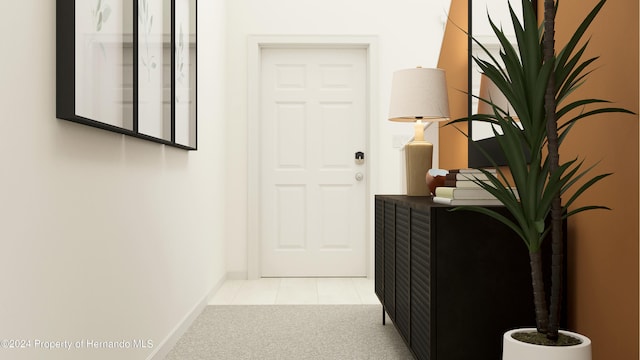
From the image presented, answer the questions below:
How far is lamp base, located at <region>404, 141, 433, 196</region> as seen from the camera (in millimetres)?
3027

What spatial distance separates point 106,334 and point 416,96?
1.79 meters

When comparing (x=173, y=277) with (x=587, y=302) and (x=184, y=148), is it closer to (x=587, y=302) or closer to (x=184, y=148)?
(x=184, y=148)

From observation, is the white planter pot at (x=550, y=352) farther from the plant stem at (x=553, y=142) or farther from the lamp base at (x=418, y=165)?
the lamp base at (x=418, y=165)

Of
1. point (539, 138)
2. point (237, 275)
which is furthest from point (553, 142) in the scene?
point (237, 275)

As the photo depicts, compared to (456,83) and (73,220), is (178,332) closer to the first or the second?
(73,220)

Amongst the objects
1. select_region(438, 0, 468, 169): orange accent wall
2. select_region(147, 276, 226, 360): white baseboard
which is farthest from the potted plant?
select_region(147, 276, 226, 360): white baseboard

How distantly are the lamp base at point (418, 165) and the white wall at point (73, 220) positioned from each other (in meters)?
1.21

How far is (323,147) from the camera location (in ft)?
16.6

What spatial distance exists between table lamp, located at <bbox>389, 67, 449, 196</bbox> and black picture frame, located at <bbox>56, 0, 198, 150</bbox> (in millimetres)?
1154

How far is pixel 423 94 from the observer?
3.04 metres

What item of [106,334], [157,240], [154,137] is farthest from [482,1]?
[106,334]

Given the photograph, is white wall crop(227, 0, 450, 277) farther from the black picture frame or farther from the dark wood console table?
the dark wood console table

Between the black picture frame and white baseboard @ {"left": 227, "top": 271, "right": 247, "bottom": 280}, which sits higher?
the black picture frame

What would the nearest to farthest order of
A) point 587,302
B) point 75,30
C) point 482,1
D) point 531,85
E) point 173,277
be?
point 531,85 → point 75,30 → point 587,302 → point 482,1 → point 173,277
